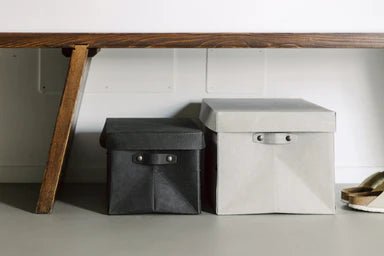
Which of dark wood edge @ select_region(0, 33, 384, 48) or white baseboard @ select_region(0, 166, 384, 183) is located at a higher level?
dark wood edge @ select_region(0, 33, 384, 48)

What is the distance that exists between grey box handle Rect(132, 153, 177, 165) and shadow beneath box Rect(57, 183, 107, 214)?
0.57 ft

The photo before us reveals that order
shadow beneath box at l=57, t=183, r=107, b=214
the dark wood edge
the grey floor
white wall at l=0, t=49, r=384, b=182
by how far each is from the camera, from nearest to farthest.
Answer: the grey floor
the dark wood edge
shadow beneath box at l=57, t=183, r=107, b=214
white wall at l=0, t=49, r=384, b=182

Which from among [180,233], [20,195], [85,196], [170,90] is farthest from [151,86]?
[180,233]

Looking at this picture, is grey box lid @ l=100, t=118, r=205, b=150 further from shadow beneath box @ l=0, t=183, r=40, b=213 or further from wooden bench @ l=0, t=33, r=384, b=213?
shadow beneath box @ l=0, t=183, r=40, b=213

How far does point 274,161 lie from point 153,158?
0.31m

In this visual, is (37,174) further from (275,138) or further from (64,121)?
(275,138)

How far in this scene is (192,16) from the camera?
172 cm

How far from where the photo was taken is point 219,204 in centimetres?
176

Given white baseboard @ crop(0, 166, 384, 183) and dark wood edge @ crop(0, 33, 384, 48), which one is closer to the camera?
dark wood edge @ crop(0, 33, 384, 48)

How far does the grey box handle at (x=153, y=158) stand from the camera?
1.72 metres

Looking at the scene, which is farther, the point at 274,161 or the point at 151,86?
the point at 151,86

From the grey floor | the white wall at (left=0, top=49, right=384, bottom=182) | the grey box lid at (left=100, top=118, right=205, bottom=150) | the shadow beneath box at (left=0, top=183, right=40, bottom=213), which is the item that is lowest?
the grey floor

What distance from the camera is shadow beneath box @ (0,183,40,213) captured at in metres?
1.86

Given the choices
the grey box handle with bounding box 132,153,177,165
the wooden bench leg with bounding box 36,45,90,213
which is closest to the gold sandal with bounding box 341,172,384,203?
the grey box handle with bounding box 132,153,177,165
